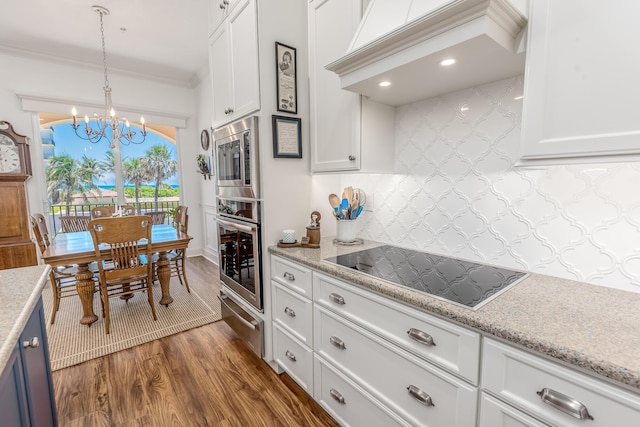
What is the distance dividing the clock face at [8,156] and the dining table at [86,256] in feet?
3.80

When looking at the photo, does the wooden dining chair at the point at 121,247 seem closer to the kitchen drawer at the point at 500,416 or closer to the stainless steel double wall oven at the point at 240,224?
the stainless steel double wall oven at the point at 240,224

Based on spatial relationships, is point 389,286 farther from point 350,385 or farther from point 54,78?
point 54,78

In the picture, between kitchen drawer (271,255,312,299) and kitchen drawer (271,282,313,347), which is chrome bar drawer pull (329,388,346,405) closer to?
kitchen drawer (271,282,313,347)

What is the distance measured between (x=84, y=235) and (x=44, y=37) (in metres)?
2.30

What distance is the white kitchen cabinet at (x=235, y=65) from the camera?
1795 mm

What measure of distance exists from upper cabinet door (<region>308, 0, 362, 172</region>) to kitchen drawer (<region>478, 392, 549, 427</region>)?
1152 millimetres

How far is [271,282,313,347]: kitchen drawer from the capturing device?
1.62 meters

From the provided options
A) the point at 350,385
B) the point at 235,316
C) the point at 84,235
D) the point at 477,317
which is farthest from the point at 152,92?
the point at 477,317

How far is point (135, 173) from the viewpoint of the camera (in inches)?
180

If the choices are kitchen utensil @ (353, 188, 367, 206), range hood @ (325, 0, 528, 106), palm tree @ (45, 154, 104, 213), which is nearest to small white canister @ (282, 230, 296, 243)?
kitchen utensil @ (353, 188, 367, 206)

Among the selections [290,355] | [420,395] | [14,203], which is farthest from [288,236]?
[14,203]

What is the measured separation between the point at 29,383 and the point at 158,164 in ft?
14.3

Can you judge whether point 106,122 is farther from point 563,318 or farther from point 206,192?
point 563,318

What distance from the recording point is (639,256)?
1016 mm
